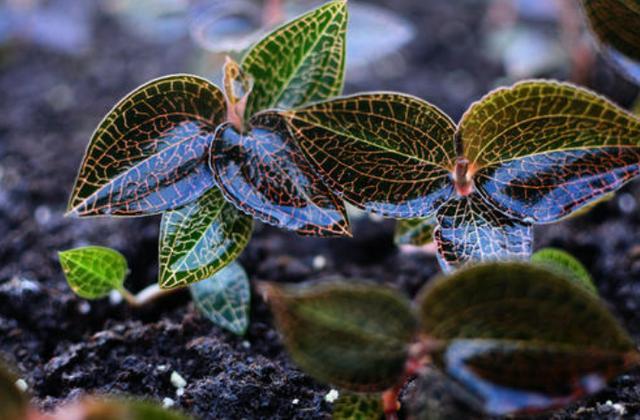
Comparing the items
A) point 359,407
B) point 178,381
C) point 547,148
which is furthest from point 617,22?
point 178,381

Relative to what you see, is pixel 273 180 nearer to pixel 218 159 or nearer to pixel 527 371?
pixel 218 159

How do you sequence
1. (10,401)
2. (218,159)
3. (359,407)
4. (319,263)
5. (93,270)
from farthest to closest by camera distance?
(319,263)
(93,270)
(218,159)
(359,407)
(10,401)

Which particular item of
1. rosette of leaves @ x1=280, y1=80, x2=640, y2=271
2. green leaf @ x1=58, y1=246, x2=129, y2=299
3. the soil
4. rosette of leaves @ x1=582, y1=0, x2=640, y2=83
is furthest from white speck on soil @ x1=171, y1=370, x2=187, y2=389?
rosette of leaves @ x1=582, y1=0, x2=640, y2=83

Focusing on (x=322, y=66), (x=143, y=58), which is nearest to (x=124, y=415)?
(x=322, y=66)

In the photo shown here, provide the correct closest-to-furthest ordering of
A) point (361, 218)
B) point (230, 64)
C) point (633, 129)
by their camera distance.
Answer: point (633, 129), point (230, 64), point (361, 218)

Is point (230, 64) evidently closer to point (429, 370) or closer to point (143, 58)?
A: point (429, 370)

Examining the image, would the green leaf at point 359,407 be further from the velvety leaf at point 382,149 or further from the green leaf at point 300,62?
the green leaf at point 300,62
